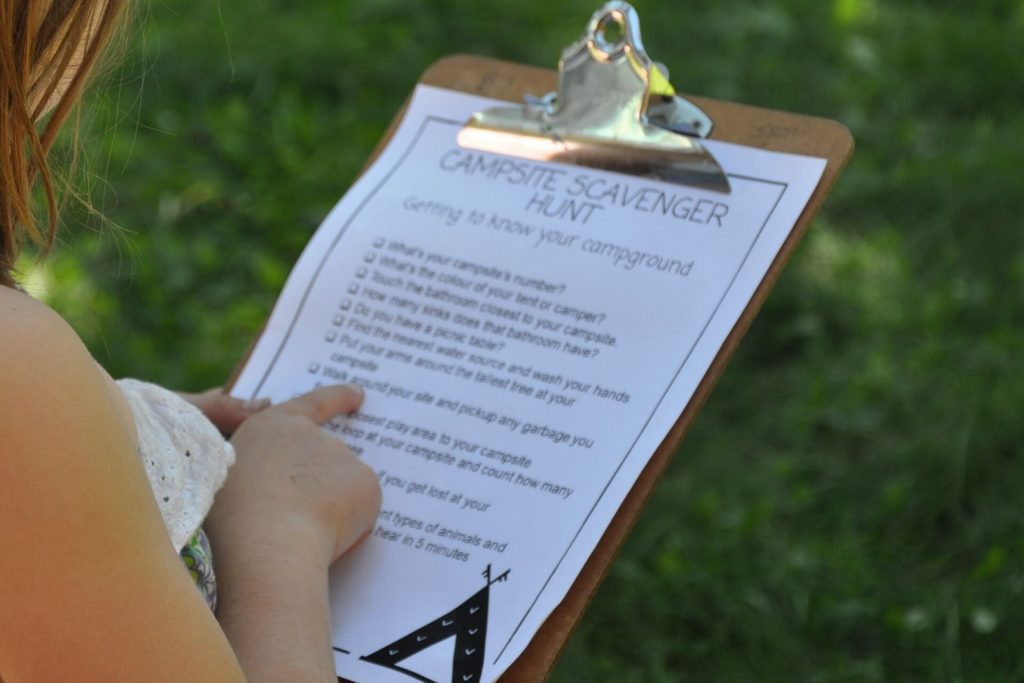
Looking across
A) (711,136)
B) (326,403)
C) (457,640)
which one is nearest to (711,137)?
(711,136)

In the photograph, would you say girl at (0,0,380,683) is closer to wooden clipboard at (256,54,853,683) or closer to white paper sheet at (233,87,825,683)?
white paper sheet at (233,87,825,683)

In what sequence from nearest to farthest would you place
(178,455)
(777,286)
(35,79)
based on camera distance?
(35,79), (178,455), (777,286)

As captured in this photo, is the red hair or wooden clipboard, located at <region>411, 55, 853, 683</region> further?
wooden clipboard, located at <region>411, 55, 853, 683</region>

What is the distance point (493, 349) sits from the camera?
124cm

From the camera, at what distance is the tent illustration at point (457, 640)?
1.04m

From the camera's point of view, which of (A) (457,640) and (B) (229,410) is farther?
(B) (229,410)

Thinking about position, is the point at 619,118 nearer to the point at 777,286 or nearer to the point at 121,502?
the point at 121,502

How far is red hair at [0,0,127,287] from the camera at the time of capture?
0.85m

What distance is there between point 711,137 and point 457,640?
55cm

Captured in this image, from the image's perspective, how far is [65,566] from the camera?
742mm

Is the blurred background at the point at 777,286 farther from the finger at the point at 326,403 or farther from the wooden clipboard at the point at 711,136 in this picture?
the wooden clipboard at the point at 711,136

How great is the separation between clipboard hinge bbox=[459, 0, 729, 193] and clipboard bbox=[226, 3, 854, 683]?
2cm

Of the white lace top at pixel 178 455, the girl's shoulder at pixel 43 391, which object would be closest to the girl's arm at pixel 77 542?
the girl's shoulder at pixel 43 391

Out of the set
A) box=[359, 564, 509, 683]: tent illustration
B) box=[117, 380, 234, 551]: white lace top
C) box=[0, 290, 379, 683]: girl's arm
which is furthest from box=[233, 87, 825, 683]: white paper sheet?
box=[0, 290, 379, 683]: girl's arm
